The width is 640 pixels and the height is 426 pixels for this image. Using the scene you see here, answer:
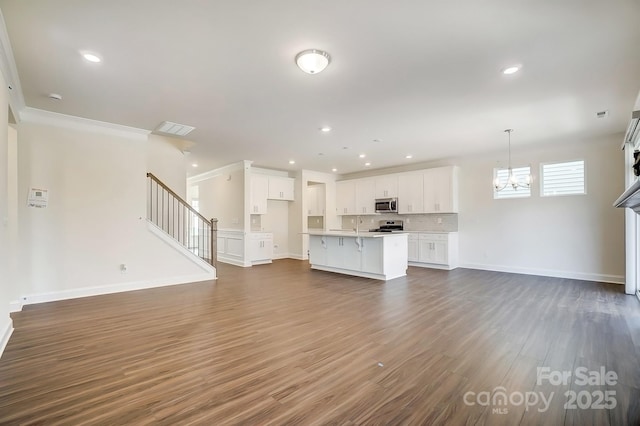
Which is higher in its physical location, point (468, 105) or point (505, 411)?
point (468, 105)

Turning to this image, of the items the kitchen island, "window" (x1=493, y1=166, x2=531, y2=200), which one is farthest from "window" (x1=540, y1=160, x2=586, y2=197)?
the kitchen island

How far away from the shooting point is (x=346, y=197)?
32.3ft

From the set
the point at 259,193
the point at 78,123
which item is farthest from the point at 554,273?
the point at 78,123

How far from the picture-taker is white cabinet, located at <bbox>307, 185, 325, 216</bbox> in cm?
1014

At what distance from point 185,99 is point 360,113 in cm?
242

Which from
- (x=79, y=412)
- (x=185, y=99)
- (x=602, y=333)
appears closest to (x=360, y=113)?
(x=185, y=99)

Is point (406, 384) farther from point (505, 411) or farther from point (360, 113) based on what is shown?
point (360, 113)

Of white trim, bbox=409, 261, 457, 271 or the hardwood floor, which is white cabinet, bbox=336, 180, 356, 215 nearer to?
white trim, bbox=409, 261, 457, 271

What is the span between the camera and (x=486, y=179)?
7.27 m

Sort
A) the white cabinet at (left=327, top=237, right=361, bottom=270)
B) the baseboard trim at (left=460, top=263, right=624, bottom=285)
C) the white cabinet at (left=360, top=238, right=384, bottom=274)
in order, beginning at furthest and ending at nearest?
the white cabinet at (left=327, top=237, right=361, bottom=270) < the white cabinet at (left=360, top=238, right=384, bottom=274) < the baseboard trim at (left=460, top=263, right=624, bottom=285)

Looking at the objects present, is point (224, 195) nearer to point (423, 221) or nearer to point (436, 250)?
point (423, 221)

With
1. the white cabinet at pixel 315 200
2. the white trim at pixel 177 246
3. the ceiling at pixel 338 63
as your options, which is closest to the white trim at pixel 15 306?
the white trim at pixel 177 246

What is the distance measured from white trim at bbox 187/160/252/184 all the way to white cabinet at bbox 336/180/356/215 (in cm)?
336

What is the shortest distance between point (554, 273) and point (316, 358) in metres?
6.23
